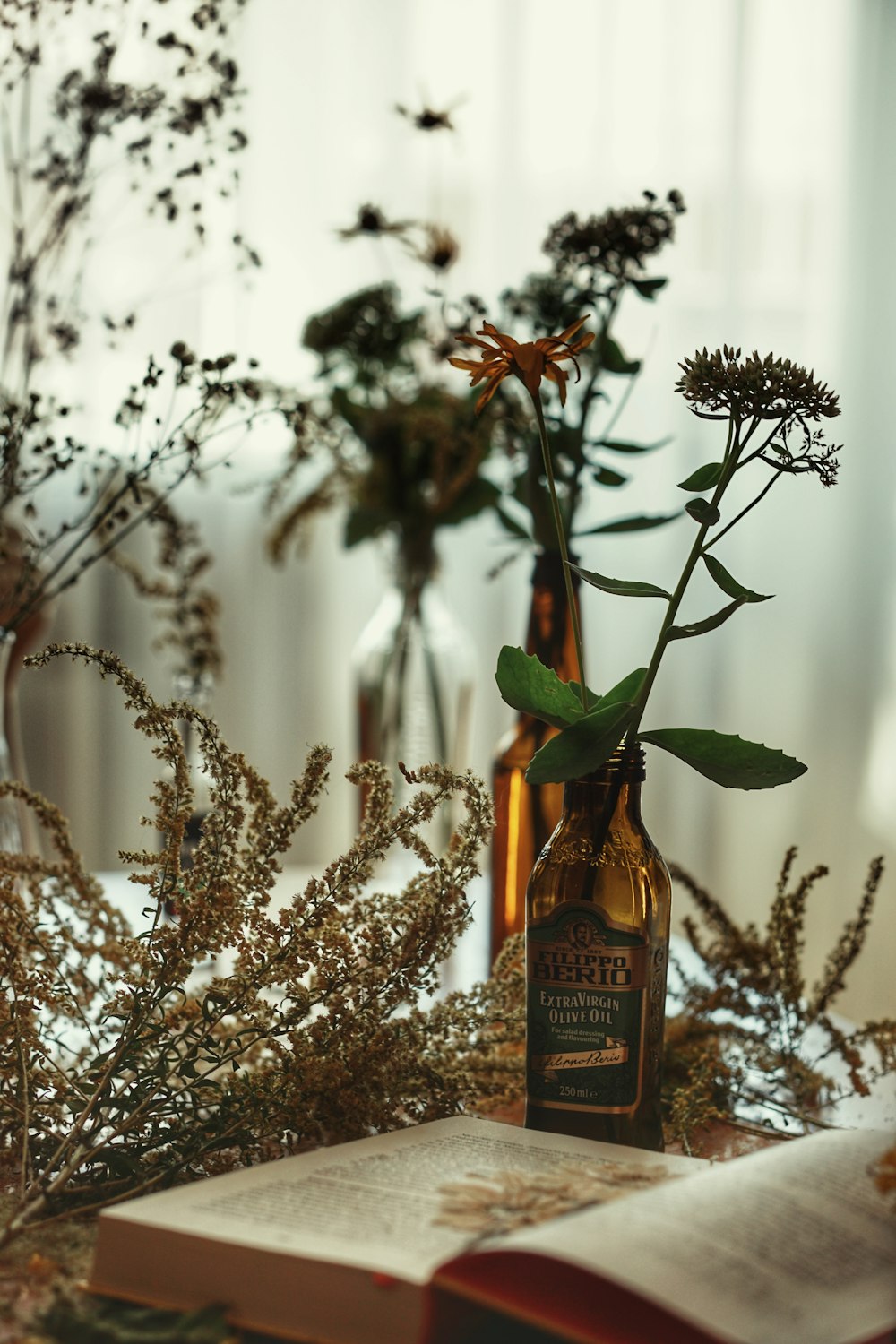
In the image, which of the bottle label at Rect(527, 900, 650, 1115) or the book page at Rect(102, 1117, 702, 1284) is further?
the bottle label at Rect(527, 900, 650, 1115)

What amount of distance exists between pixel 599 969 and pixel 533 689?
0.13m

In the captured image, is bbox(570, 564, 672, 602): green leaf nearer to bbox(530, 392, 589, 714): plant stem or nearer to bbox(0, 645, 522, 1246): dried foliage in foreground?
bbox(530, 392, 589, 714): plant stem

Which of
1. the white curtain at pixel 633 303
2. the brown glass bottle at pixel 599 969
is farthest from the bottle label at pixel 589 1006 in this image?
the white curtain at pixel 633 303

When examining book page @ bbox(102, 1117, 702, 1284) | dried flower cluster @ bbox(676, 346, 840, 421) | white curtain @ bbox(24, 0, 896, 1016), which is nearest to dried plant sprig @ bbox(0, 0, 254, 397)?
white curtain @ bbox(24, 0, 896, 1016)

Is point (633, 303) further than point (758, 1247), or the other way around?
point (633, 303)

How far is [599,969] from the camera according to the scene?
1.98 ft

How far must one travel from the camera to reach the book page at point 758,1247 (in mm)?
410

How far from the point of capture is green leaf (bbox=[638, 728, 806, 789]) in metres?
0.60

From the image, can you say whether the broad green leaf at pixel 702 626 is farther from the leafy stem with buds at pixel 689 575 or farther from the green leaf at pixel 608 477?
the green leaf at pixel 608 477

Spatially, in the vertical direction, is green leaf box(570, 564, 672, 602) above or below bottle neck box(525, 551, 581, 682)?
below

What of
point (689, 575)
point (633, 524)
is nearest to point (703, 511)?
point (689, 575)

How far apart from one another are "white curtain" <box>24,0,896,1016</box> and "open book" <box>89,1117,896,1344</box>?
1.58 m

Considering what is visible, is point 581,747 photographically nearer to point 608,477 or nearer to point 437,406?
point 608,477

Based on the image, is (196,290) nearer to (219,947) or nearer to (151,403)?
(151,403)
